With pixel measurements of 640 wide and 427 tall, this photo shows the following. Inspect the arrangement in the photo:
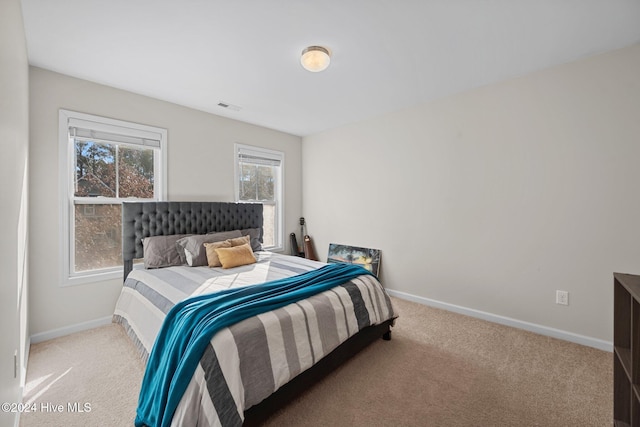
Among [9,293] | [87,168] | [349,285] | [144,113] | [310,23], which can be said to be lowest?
[349,285]

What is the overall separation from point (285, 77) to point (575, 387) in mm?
3457

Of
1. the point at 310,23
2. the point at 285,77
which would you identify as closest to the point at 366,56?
→ the point at 310,23

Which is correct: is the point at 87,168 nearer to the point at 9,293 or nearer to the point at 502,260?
the point at 9,293

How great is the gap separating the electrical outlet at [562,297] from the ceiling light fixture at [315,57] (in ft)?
9.87

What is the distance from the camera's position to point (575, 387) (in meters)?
1.92

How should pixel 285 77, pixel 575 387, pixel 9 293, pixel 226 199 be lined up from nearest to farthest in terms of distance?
pixel 9 293 → pixel 575 387 → pixel 285 77 → pixel 226 199

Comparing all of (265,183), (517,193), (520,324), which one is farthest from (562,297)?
(265,183)

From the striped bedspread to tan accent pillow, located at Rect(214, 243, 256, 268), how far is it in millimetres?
108

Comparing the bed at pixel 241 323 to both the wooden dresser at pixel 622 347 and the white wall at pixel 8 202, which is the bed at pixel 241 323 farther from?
the wooden dresser at pixel 622 347

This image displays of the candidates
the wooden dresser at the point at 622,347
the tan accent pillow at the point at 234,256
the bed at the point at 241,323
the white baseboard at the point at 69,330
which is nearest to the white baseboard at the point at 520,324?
the bed at the point at 241,323

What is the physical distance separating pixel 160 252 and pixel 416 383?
2.76m

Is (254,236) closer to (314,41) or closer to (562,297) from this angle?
(314,41)

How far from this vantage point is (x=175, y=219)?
3.32m

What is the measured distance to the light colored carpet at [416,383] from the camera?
1.65 m
